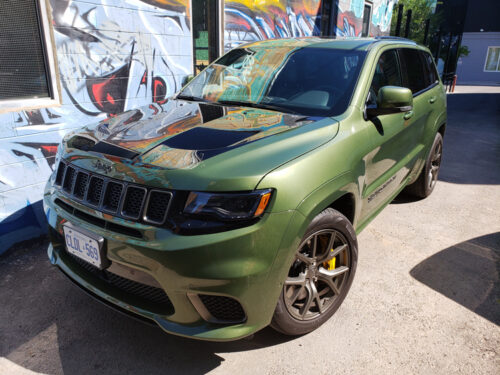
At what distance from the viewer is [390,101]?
109 inches

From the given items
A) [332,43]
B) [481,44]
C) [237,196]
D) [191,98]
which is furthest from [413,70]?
[481,44]

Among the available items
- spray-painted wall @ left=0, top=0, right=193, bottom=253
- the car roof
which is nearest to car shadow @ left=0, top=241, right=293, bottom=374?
spray-painted wall @ left=0, top=0, right=193, bottom=253

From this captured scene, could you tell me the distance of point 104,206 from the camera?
6.83 ft

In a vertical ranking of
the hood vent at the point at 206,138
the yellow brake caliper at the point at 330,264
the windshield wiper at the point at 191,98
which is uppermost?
the windshield wiper at the point at 191,98

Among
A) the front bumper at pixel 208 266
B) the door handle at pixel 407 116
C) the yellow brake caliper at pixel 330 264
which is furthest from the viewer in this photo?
the door handle at pixel 407 116

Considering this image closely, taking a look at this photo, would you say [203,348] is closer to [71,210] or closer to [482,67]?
[71,210]

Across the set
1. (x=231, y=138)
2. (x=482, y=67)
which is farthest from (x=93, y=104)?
(x=482, y=67)

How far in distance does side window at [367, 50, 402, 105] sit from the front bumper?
145 centimetres

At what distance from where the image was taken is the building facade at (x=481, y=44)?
33053mm

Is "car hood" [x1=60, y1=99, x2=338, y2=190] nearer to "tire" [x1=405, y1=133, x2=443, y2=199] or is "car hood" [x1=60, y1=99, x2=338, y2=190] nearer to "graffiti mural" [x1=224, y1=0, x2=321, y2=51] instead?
"tire" [x1=405, y1=133, x2=443, y2=199]

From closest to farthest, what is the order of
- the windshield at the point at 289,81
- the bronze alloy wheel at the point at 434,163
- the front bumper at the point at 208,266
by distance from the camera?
the front bumper at the point at 208,266 → the windshield at the point at 289,81 → the bronze alloy wheel at the point at 434,163

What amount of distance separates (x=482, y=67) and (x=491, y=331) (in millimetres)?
37716

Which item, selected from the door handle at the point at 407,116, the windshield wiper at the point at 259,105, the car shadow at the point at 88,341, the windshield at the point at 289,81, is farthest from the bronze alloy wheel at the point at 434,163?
the car shadow at the point at 88,341

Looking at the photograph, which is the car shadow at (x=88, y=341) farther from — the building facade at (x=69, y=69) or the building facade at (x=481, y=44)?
the building facade at (x=481, y=44)
